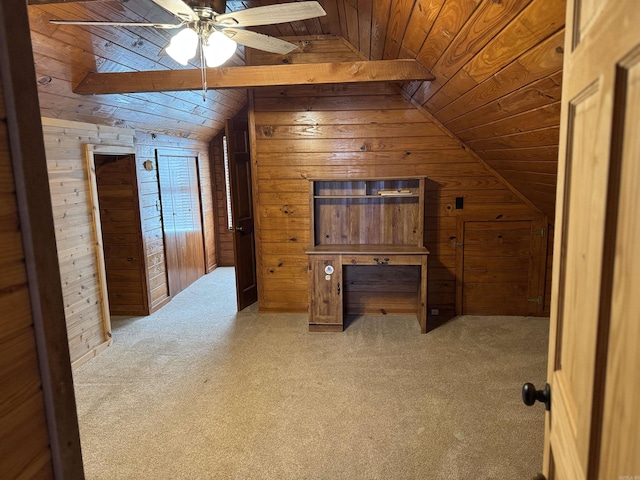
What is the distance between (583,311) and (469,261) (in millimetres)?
3601

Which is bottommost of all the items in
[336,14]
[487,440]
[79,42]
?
[487,440]

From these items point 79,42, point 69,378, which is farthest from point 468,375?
point 79,42

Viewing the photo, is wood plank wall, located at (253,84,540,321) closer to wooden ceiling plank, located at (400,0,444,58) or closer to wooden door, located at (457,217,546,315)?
wooden door, located at (457,217,546,315)

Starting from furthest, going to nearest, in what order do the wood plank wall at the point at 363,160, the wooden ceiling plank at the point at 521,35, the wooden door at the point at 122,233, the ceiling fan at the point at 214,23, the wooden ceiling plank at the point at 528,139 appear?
the wooden door at the point at 122,233 → the wood plank wall at the point at 363,160 → the wooden ceiling plank at the point at 528,139 → the ceiling fan at the point at 214,23 → the wooden ceiling plank at the point at 521,35

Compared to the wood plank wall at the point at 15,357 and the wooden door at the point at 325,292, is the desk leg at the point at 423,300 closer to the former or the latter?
the wooden door at the point at 325,292

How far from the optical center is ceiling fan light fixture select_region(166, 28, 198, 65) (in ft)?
6.49

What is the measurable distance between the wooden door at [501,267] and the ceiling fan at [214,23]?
288cm

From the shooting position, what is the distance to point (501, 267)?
4164mm

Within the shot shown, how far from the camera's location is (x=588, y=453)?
2.17 feet

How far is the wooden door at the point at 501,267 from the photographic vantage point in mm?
4078

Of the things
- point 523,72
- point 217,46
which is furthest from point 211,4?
point 523,72

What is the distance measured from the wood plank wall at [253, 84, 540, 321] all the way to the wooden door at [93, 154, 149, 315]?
1.35 meters

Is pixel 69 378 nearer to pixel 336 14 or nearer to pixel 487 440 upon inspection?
pixel 487 440

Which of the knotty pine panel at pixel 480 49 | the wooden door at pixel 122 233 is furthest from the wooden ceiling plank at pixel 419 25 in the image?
the wooden door at pixel 122 233
